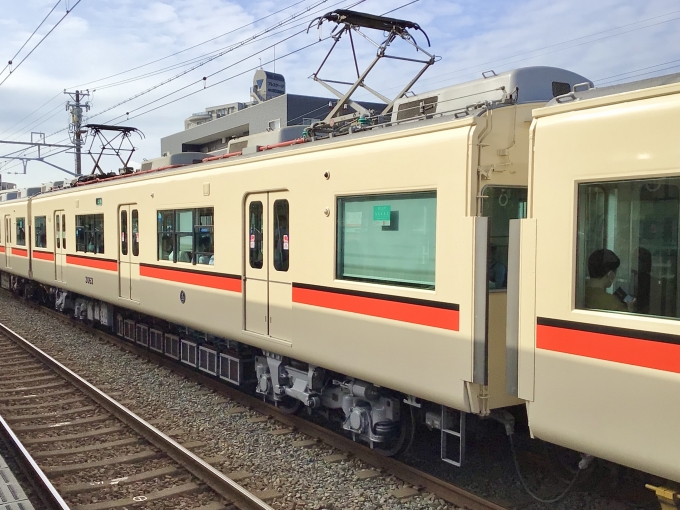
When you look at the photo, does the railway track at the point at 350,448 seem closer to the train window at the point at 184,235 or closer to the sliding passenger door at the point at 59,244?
the train window at the point at 184,235

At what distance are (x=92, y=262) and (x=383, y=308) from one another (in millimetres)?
8532

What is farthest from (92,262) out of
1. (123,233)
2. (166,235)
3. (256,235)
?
(256,235)

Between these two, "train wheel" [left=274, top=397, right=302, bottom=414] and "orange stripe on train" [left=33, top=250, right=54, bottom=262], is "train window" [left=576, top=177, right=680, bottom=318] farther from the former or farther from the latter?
"orange stripe on train" [left=33, top=250, right=54, bottom=262]

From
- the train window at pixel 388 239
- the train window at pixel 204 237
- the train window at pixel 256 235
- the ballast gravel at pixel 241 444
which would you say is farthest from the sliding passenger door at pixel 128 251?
the train window at pixel 388 239

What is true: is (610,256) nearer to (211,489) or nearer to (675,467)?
(675,467)

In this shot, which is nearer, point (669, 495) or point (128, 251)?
point (669, 495)

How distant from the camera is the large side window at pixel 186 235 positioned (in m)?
8.05

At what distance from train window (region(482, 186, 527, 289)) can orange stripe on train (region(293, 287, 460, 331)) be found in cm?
42

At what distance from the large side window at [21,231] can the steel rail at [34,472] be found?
11.6m

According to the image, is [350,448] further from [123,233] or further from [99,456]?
[123,233]

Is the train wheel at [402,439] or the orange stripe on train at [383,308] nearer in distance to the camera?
the orange stripe on train at [383,308]

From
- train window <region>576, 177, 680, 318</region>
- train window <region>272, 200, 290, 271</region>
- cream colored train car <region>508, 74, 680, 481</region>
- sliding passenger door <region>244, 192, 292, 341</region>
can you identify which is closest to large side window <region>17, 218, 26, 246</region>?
sliding passenger door <region>244, 192, 292, 341</region>

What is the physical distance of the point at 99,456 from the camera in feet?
21.1

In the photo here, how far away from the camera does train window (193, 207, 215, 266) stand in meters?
7.96
